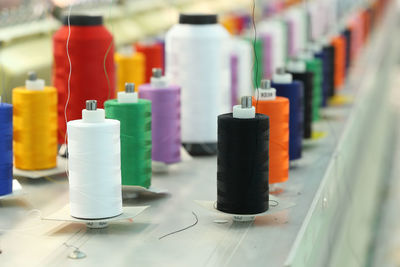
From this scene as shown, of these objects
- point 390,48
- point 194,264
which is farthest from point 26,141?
point 390,48

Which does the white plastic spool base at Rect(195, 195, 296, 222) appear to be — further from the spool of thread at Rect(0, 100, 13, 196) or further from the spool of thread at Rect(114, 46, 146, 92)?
the spool of thread at Rect(114, 46, 146, 92)

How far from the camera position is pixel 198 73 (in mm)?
2717

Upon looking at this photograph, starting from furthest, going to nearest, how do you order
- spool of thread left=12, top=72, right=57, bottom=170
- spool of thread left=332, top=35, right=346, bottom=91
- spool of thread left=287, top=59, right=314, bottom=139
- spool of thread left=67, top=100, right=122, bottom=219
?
1. spool of thread left=332, top=35, right=346, bottom=91
2. spool of thread left=287, top=59, right=314, bottom=139
3. spool of thread left=12, top=72, right=57, bottom=170
4. spool of thread left=67, top=100, right=122, bottom=219

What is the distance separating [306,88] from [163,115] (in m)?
0.66

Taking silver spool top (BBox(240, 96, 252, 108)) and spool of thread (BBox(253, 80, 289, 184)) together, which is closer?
silver spool top (BBox(240, 96, 252, 108))

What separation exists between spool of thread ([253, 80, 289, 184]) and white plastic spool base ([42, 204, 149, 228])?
419 millimetres

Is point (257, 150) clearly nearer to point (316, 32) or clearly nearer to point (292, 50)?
point (292, 50)

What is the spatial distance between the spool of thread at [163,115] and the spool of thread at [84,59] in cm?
14

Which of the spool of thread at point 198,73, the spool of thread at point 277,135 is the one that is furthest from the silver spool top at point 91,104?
the spool of thread at point 198,73

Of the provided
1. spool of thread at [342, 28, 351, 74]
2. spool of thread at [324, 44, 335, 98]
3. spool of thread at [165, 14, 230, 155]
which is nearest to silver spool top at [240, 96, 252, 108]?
spool of thread at [165, 14, 230, 155]

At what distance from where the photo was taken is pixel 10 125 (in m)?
2.06

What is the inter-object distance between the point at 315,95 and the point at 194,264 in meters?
1.69

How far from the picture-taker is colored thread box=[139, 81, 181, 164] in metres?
2.42

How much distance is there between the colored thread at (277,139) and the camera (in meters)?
2.15
